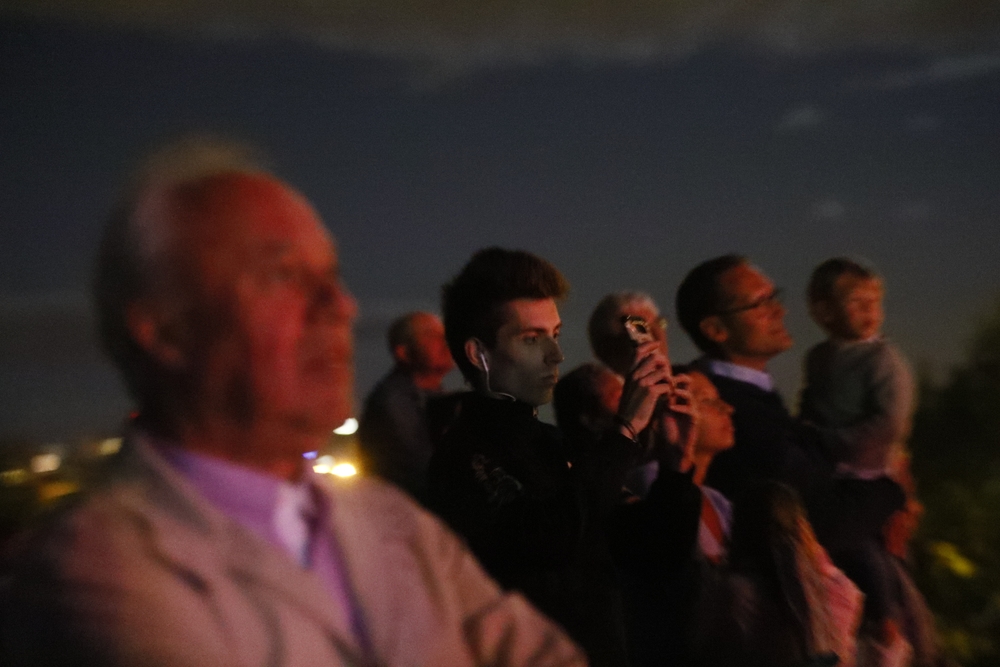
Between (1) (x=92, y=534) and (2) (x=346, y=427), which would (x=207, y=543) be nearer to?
(1) (x=92, y=534)

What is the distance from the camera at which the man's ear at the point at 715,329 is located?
2576 millimetres

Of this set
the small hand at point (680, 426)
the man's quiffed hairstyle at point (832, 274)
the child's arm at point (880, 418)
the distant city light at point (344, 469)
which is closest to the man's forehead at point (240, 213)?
the distant city light at point (344, 469)

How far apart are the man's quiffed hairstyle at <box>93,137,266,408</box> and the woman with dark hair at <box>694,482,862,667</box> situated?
1.50 meters

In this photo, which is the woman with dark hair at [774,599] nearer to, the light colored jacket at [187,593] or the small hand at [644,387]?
the small hand at [644,387]

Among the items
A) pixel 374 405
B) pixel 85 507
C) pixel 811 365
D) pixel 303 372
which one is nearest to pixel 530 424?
pixel 303 372

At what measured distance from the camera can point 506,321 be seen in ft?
5.77

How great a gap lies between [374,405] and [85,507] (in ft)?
6.33

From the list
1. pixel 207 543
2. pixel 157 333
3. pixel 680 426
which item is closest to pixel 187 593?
pixel 207 543

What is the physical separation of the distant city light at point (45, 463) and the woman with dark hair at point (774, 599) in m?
1.36

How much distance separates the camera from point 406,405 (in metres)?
3.11

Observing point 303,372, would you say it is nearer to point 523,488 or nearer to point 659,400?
point 523,488

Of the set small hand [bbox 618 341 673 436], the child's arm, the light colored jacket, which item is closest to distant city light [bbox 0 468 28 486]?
the light colored jacket

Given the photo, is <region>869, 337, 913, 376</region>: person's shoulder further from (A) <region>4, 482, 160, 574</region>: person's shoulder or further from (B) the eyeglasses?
(A) <region>4, 482, 160, 574</region>: person's shoulder

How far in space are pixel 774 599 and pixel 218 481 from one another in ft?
5.12
